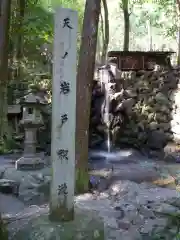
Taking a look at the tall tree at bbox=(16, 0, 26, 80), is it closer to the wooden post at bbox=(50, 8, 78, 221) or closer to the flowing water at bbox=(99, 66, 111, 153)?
the flowing water at bbox=(99, 66, 111, 153)

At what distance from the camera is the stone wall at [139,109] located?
11.5 m

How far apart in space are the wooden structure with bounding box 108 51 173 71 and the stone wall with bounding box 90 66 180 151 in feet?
4.86

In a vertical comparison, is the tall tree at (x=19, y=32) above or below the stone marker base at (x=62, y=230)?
above

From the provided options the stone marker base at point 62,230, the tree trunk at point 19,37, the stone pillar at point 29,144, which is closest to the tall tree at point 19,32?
the tree trunk at point 19,37

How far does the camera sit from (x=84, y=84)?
645 centimetres

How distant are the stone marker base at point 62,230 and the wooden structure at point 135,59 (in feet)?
37.5

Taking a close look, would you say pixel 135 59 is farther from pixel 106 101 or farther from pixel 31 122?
pixel 31 122

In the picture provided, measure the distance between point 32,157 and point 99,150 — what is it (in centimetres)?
348

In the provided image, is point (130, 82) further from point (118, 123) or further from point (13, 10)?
point (13, 10)

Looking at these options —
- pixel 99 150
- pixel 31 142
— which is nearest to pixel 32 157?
pixel 31 142

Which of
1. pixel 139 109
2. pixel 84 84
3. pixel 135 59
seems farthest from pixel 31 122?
pixel 135 59

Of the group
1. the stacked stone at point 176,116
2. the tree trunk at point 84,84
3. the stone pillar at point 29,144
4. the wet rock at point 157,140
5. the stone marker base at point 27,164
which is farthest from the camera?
the stacked stone at point 176,116

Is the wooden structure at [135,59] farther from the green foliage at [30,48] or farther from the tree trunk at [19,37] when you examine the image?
the tree trunk at [19,37]

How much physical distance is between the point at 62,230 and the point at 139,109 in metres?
9.37
